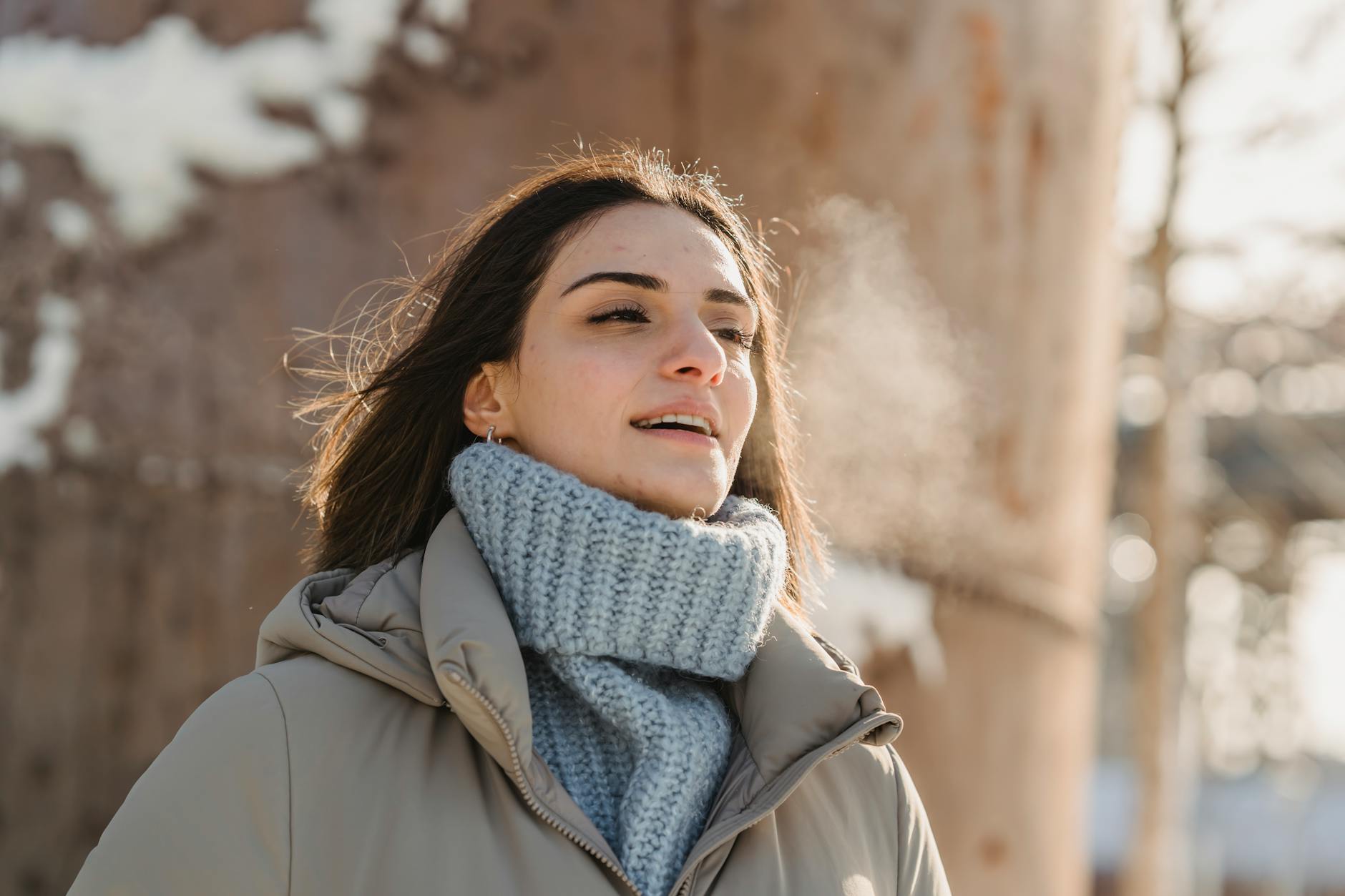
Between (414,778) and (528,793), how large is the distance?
14 cm

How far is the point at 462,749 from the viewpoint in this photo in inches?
67.2

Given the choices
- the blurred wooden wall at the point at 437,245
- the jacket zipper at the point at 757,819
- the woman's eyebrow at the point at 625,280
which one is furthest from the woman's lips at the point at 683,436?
the blurred wooden wall at the point at 437,245

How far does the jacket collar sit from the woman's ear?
0.70 feet

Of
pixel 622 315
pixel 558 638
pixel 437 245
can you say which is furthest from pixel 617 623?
pixel 437 245

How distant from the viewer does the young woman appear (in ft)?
5.25

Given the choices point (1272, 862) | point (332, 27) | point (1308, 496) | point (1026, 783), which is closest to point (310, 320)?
point (332, 27)

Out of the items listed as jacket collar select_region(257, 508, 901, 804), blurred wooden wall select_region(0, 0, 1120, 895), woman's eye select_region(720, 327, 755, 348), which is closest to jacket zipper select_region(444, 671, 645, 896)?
jacket collar select_region(257, 508, 901, 804)

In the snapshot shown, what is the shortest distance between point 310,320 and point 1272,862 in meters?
17.6

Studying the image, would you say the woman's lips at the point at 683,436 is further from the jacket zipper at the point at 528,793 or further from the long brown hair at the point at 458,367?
the jacket zipper at the point at 528,793

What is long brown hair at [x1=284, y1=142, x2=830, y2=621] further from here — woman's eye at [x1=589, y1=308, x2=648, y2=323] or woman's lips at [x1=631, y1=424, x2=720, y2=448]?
woman's lips at [x1=631, y1=424, x2=720, y2=448]

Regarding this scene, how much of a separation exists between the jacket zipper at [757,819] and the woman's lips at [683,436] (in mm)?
476

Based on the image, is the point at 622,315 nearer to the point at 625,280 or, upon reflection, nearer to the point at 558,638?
the point at 625,280

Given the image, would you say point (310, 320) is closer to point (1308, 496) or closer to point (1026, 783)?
point (1026, 783)

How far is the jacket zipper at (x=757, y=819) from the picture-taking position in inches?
66.6
